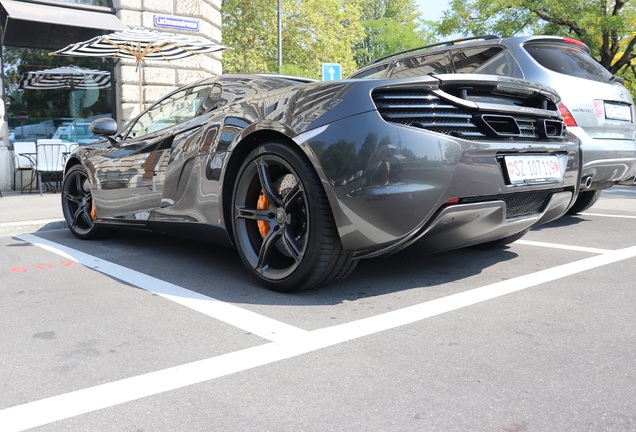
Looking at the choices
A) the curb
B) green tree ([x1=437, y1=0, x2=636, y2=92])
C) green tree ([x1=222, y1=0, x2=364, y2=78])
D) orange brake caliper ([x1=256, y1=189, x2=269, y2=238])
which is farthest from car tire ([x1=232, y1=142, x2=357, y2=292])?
green tree ([x1=222, y1=0, x2=364, y2=78])

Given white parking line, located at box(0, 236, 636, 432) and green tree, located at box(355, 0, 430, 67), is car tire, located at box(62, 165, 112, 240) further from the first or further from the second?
green tree, located at box(355, 0, 430, 67)

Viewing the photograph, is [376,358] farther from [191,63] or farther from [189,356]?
[191,63]

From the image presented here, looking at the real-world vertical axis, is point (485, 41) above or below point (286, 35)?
below

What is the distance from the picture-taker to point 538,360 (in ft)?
7.85

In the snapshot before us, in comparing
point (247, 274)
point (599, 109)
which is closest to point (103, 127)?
Answer: point (247, 274)

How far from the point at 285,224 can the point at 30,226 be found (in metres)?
3.81

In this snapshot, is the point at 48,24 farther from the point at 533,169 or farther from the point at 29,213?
the point at 533,169

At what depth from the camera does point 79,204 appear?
5609 millimetres

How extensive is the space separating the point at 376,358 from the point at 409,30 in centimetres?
5217

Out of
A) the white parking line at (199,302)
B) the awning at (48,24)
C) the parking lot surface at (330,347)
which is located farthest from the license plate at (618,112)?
the awning at (48,24)

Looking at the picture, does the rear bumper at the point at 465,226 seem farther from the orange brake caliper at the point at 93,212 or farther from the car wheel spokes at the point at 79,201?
the car wheel spokes at the point at 79,201

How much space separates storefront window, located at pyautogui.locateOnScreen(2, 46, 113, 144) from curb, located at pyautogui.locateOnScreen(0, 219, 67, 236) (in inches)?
238

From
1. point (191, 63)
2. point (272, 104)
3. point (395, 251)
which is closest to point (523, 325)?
point (395, 251)

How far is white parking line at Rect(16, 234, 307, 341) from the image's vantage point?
283cm
